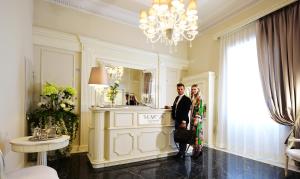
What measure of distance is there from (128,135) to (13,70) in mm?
1986

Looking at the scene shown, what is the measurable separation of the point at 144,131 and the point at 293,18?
325 centimetres

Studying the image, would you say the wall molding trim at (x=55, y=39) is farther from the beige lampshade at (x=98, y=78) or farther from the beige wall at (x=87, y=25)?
the beige lampshade at (x=98, y=78)

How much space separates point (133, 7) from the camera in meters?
4.45

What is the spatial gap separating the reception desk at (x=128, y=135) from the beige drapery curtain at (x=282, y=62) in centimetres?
194

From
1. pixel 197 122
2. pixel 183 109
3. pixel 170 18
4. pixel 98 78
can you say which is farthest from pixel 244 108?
pixel 98 78

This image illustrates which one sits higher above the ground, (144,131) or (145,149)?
(144,131)

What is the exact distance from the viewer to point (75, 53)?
4.21 meters

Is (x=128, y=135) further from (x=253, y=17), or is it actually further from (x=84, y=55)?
(x=253, y=17)

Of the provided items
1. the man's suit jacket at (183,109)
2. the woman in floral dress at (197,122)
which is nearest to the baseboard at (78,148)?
the man's suit jacket at (183,109)

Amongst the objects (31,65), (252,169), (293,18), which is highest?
(293,18)

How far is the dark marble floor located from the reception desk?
0.52 feet

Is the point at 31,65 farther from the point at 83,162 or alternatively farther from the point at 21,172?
the point at 21,172

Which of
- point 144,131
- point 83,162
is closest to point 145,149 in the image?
point 144,131

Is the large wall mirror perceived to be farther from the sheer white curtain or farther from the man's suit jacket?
the sheer white curtain
